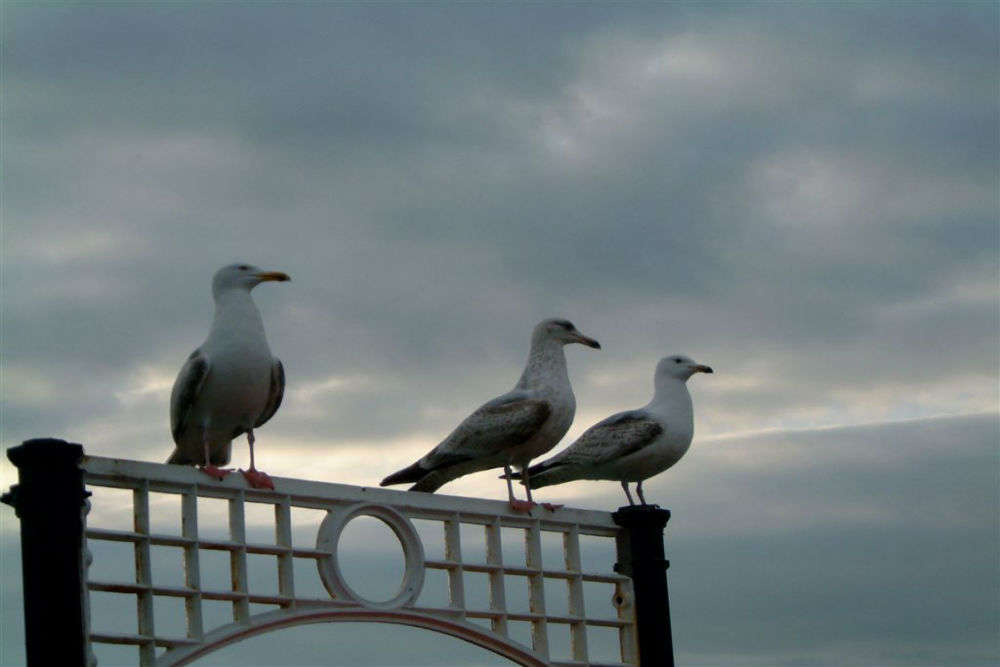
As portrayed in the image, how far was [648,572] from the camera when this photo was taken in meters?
12.1

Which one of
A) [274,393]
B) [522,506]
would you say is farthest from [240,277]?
[522,506]

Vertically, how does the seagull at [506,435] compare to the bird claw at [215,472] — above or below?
above

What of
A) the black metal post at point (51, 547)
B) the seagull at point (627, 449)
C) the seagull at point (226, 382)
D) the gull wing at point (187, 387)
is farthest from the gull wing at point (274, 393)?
the seagull at point (627, 449)

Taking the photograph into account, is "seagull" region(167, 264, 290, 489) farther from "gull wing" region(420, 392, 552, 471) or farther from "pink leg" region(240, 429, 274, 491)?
"gull wing" region(420, 392, 552, 471)

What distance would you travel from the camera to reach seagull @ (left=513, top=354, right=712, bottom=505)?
12930 mm

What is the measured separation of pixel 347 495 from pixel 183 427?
108 centimetres

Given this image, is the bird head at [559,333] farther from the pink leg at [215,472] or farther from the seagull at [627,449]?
the pink leg at [215,472]

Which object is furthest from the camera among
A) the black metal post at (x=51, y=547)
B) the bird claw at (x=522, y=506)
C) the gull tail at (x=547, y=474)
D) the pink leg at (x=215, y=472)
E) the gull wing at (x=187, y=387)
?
the gull tail at (x=547, y=474)

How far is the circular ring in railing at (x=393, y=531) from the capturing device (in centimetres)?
1013

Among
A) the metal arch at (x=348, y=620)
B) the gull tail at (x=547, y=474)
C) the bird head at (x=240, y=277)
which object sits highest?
the bird head at (x=240, y=277)

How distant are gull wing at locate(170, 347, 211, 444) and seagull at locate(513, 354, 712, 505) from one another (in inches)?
Result: 119

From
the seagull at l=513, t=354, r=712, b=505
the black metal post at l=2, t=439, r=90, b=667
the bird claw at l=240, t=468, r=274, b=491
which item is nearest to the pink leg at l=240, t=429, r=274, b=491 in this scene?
the bird claw at l=240, t=468, r=274, b=491

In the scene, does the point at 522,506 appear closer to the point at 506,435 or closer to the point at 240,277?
the point at 506,435

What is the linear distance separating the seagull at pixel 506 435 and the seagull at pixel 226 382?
1.44 m
